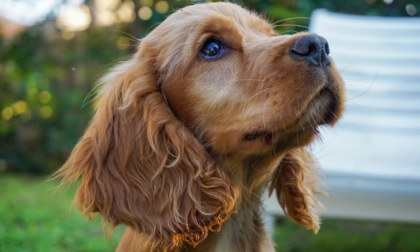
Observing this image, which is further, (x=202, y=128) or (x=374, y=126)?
(x=374, y=126)

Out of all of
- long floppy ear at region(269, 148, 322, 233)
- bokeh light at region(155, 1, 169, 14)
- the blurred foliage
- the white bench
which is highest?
long floppy ear at region(269, 148, 322, 233)

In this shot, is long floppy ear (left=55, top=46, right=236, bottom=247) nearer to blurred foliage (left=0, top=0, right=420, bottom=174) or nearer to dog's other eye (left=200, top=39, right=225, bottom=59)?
dog's other eye (left=200, top=39, right=225, bottom=59)

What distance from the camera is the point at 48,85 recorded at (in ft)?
29.9

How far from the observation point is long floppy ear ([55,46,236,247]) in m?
2.23

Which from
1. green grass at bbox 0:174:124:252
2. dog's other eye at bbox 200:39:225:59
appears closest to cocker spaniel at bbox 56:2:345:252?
dog's other eye at bbox 200:39:225:59

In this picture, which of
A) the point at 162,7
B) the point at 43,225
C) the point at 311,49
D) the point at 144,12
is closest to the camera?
the point at 311,49

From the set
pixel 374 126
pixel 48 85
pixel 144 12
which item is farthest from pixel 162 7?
pixel 48 85

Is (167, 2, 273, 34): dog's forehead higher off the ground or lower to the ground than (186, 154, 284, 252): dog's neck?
higher

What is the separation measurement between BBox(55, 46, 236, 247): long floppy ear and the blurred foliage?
4.87 metres

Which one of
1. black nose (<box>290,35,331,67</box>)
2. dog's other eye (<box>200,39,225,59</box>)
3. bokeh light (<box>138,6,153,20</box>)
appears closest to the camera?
black nose (<box>290,35,331,67</box>)

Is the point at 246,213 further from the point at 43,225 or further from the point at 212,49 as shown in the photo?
the point at 43,225

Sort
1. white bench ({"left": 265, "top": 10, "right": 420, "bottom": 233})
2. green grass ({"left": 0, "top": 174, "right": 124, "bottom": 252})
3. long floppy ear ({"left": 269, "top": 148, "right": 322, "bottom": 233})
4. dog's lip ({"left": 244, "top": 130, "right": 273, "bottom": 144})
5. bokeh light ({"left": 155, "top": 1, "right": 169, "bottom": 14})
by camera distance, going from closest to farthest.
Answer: dog's lip ({"left": 244, "top": 130, "right": 273, "bottom": 144}) → long floppy ear ({"left": 269, "top": 148, "right": 322, "bottom": 233}) → white bench ({"left": 265, "top": 10, "right": 420, "bottom": 233}) → green grass ({"left": 0, "top": 174, "right": 124, "bottom": 252}) → bokeh light ({"left": 155, "top": 1, "right": 169, "bottom": 14})

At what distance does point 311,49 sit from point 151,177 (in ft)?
2.62

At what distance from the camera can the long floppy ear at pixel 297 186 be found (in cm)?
262
